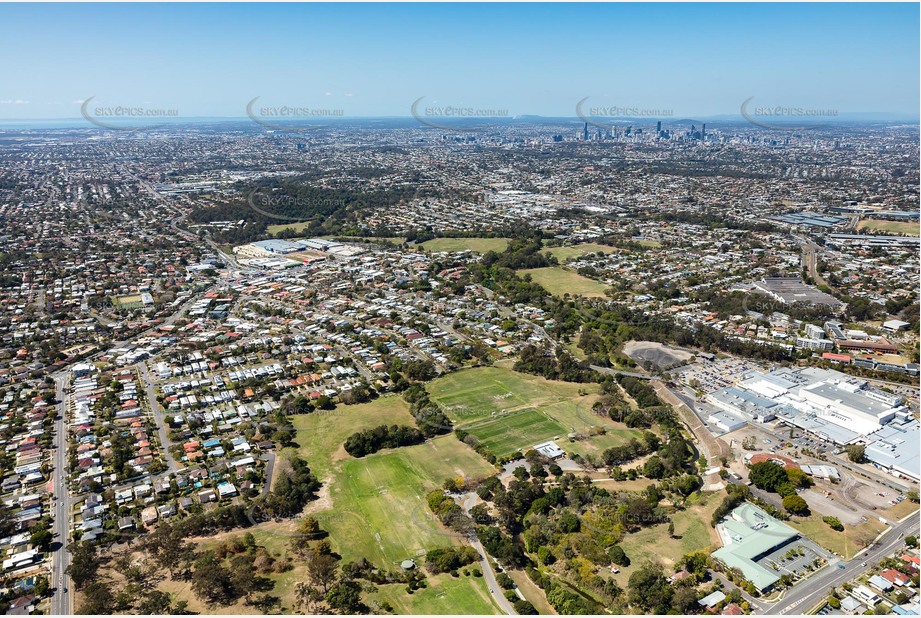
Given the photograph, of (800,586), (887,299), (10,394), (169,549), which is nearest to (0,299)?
(10,394)

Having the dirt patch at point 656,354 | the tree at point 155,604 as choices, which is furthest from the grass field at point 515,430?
the tree at point 155,604

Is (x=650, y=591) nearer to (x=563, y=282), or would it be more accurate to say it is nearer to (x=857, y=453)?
(x=857, y=453)

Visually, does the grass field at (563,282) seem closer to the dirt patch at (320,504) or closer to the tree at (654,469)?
the tree at (654,469)

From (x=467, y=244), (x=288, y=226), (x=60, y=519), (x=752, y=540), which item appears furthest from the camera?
(x=288, y=226)

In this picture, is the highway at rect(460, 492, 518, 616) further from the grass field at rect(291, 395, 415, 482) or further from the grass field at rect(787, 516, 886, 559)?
the grass field at rect(787, 516, 886, 559)

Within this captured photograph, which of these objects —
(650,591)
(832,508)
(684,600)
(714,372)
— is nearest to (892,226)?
(714,372)

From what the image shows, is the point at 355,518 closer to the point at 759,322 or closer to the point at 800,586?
the point at 800,586

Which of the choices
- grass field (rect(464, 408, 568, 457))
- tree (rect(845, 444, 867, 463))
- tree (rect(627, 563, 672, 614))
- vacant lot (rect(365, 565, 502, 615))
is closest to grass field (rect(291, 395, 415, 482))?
grass field (rect(464, 408, 568, 457))
